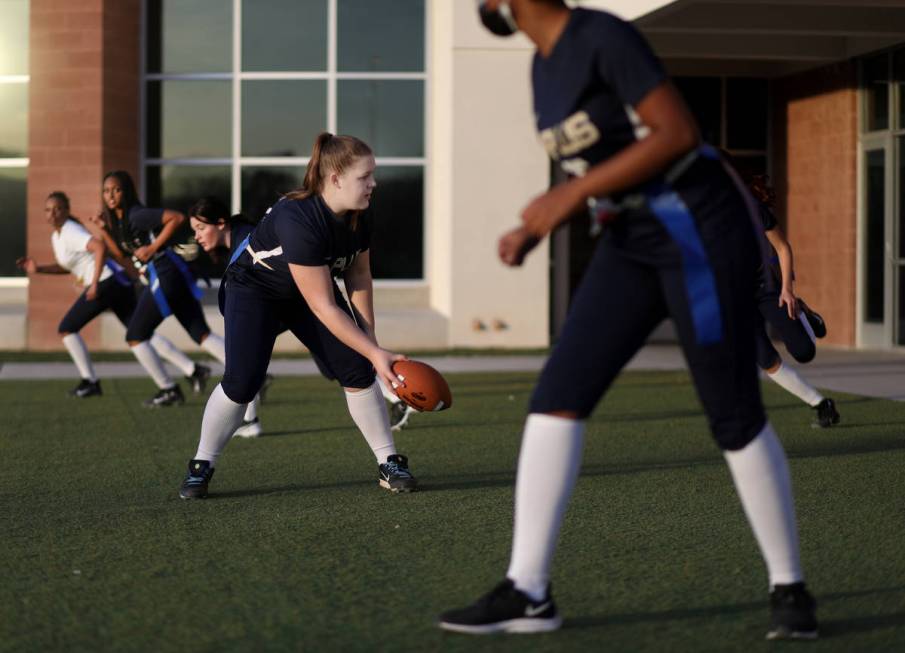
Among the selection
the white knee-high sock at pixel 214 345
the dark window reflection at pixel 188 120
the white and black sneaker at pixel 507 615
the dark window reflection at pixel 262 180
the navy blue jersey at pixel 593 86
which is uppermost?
the dark window reflection at pixel 188 120

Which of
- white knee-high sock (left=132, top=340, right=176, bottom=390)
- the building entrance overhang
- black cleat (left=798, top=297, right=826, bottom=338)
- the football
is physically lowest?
white knee-high sock (left=132, top=340, right=176, bottom=390)

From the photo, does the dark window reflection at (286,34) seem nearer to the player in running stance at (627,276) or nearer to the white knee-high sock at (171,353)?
the white knee-high sock at (171,353)

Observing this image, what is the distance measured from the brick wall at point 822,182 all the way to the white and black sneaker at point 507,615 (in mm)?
14555

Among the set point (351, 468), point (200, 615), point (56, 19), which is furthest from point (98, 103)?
point (200, 615)

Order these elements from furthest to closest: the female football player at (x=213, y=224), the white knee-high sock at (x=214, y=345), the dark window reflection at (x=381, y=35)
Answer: the dark window reflection at (x=381, y=35), the white knee-high sock at (x=214, y=345), the female football player at (x=213, y=224)

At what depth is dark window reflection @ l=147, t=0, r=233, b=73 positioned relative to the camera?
18859 millimetres

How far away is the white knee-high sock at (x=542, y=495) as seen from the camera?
12.6 ft

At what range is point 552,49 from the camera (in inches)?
146

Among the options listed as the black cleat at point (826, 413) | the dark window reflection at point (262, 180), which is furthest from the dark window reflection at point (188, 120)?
the black cleat at point (826, 413)

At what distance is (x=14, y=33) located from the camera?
18.8 m

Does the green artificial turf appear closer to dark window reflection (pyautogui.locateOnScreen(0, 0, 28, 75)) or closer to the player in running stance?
the player in running stance

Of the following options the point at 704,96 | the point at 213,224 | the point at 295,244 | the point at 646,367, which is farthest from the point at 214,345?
the point at 704,96

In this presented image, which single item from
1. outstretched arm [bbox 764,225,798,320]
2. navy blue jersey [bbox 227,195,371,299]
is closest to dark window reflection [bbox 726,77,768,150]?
outstretched arm [bbox 764,225,798,320]

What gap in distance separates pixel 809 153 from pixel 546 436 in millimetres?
15620
